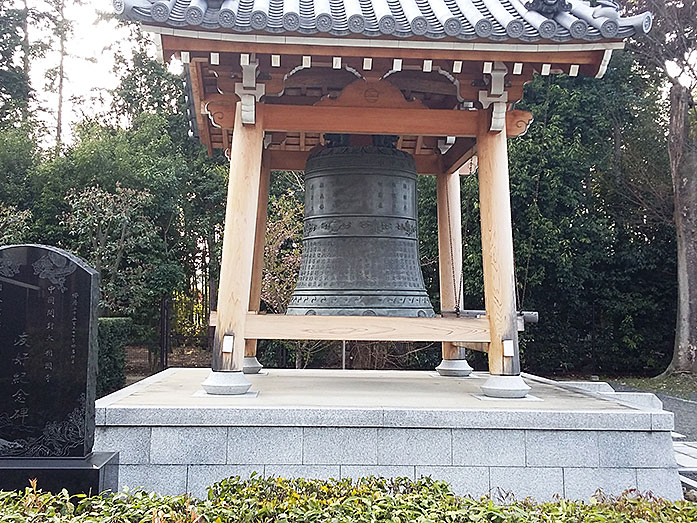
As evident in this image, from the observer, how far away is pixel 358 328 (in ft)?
18.9

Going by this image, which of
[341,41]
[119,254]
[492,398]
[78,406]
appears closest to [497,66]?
[341,41]

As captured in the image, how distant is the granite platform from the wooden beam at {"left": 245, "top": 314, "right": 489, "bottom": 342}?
2.91ft

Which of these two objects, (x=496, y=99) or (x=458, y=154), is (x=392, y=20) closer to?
(x=496, y=99)

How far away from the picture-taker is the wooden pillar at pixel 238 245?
18.3 feet

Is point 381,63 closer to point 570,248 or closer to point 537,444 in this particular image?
point 537,444

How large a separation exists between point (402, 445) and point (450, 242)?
3.61m

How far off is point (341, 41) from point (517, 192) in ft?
34.6

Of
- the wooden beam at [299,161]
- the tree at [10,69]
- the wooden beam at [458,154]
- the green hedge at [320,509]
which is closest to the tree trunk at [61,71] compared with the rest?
the tree at [10,69]

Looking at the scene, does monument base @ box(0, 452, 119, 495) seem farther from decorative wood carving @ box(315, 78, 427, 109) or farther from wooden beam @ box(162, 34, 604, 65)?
decorative wood carving @ box(315, 78, 427, 109)

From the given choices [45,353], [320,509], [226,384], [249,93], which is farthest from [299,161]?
[320,509]

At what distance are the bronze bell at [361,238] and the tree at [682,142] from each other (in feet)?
36.0

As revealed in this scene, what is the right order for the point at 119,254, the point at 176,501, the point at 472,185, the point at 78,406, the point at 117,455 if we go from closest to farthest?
1. the point at 176,501
2. the point at 78,406
3. the point at 117,455
4. the point at 119,254
5. the point at 472,185

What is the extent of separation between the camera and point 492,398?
5.61 meters

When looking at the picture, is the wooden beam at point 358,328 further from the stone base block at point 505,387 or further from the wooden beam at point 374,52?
the wooden beam at point 374,52
